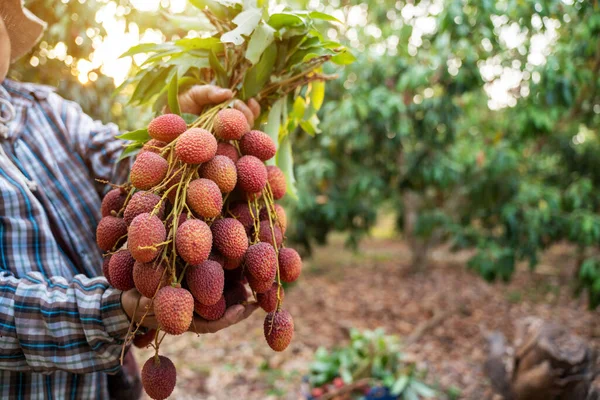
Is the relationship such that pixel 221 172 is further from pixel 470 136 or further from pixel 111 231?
pixel 470 136

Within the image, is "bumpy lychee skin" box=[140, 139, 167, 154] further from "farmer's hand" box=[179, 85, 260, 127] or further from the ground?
the ground

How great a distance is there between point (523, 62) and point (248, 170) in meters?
2.55

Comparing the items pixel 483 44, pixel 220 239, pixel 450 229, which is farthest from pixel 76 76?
pixel 450 229

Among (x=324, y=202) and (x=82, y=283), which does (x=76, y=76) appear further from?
(x=324, y=202)

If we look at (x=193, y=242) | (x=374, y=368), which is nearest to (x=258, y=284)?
(x=193, y=242)

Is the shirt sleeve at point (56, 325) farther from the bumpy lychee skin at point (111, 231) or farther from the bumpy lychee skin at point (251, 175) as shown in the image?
the bumpy lychee skin at point (251, 175)

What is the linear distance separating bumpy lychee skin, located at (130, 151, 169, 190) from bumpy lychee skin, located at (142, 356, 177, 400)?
31 cm

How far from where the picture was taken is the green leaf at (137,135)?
94 cm

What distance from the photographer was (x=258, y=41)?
0.93 m

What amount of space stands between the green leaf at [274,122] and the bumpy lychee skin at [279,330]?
1.34ft

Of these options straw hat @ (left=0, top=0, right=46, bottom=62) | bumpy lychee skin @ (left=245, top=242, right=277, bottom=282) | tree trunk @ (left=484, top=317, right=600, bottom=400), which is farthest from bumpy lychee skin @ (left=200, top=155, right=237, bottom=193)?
tree trunk @ (left=484, top=317, right=600, bottom=400)

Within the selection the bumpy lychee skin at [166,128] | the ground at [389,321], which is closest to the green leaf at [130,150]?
the bumpy lychee skin at [166,128]

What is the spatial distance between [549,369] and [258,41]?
192 centimetres

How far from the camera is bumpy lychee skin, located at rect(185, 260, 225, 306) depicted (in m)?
0.76
